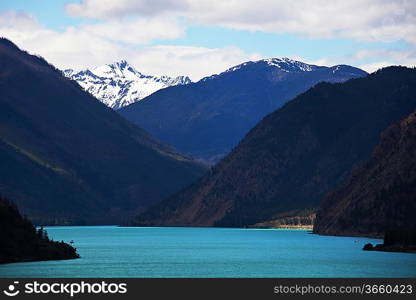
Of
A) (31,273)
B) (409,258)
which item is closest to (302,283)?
(31,273)

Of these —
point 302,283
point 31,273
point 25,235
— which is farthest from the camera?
point 25,235

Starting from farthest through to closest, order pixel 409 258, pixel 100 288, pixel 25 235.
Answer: pixel 409 258
pixel 25 235
pixel 100 288

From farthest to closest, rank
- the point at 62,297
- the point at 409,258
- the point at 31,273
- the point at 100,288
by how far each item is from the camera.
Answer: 1. the point at 409,258
2. the point at 31,273
3. the point at 100,288
4. the point at 62,297

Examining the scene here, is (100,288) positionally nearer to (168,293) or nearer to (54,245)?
(168,293)

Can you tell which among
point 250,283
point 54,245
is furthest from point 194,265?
point 250,283

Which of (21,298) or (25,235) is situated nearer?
(21,298)

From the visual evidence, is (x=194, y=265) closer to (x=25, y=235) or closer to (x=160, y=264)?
(x=160, y=264)
